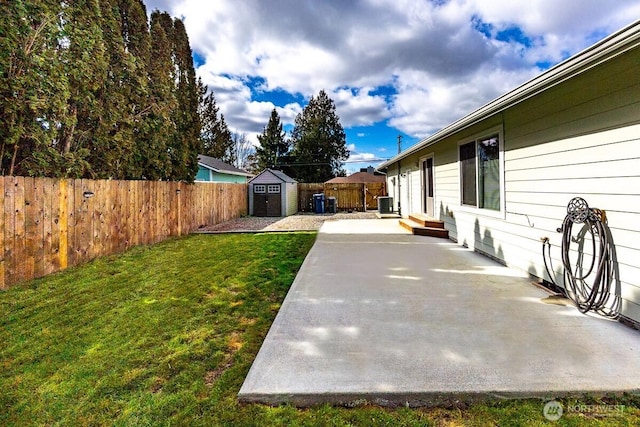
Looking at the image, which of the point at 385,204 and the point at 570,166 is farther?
the point at 385,204

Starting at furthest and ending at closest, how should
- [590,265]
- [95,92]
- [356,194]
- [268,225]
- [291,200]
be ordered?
[356,194]
[291,200]
[268,225]
[95,92]
[590,265]

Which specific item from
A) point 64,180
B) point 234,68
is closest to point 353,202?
point 234,68

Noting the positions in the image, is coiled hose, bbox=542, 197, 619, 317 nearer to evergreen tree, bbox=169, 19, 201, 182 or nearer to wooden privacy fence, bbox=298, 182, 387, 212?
evergreen tree, bbox=169, 19, 201, 182

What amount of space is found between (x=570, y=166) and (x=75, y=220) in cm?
737

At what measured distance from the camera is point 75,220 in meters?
5.72

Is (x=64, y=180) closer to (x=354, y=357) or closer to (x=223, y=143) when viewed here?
(x=354, y=357)

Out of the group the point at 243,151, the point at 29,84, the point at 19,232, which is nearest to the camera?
the point at 19,232

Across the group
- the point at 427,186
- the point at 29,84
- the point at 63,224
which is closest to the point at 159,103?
the point at 29,84

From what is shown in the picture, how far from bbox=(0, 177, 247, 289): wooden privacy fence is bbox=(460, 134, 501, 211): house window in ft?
23.5

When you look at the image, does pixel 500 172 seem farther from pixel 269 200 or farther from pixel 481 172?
pixel 269 200

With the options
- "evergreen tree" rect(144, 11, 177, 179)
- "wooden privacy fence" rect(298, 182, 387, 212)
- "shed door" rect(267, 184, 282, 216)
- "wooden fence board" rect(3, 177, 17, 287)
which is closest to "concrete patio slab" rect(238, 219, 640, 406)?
"wooden fence board" rect(3, 177, 17, 287)

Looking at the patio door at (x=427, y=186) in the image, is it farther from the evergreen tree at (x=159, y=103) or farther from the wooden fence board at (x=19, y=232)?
the wooden fence board at (x=19, y=232)

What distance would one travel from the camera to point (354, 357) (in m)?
2.37

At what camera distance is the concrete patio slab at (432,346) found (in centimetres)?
196
